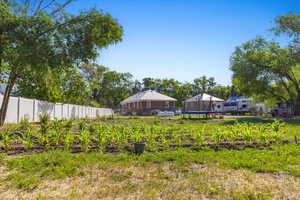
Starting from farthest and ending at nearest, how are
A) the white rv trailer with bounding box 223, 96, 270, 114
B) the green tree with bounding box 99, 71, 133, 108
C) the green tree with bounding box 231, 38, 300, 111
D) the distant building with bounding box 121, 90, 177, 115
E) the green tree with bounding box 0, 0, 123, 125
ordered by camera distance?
the green tree with bounding box 99, 71, 133, 108 < the distant building with bounding box 121, 90, 177, 115 < the white rv trailer with bounding box 223, 96, 270, 114 < the green tree with bounding box 231, 38, 300, 111 < the green tree with bounding box 0, 0, 123, 125

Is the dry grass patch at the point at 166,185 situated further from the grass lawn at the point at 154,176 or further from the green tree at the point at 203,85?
the green tree at the point at 203,85

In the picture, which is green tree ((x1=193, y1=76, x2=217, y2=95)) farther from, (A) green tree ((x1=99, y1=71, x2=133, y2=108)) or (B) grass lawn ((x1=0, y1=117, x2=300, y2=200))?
(B) grass lawn ((x1=0, y1=117, x2=300, y2=200))

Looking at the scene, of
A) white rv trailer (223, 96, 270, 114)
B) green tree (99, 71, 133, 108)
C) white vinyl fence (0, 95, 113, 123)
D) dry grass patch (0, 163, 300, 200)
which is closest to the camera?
dry grass patch (0, 163, 300, 200)

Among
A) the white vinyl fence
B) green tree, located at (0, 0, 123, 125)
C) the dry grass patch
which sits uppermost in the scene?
green tree, located at (0, 0, 123, 125)

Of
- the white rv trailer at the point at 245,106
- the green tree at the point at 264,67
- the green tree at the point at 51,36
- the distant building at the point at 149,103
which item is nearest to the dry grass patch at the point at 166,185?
the green tree at the point at 51,36

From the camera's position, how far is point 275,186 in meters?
3.26

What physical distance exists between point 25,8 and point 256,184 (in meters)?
11.0

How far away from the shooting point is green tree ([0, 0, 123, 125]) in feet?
28.0

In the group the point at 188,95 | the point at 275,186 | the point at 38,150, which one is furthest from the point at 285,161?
the point at 188,95

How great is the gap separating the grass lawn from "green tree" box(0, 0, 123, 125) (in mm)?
5348

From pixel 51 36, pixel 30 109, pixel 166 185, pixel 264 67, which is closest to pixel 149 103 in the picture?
pixel 264 67

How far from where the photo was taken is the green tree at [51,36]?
8.53 m

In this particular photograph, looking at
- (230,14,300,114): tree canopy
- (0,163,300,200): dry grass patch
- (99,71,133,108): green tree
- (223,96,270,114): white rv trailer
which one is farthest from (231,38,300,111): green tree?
(99,71,133,108): green tree

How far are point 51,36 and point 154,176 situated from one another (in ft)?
26.3
